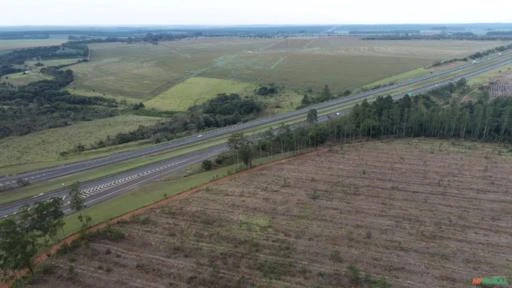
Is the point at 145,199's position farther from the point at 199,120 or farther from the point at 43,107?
the point at 43,107

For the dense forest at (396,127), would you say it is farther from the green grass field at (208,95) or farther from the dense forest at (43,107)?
the dense forest at (43,107)

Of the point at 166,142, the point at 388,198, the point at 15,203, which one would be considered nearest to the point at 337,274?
the point at 388,198

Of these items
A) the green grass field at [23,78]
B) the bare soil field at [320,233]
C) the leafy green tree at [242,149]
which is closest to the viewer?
the bare soil field at [320,233]

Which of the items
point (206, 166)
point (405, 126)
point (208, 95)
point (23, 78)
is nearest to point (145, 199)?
point (206, 166)

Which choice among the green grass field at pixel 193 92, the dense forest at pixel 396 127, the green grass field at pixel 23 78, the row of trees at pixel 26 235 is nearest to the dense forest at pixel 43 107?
the green grass field at pixel 23 78

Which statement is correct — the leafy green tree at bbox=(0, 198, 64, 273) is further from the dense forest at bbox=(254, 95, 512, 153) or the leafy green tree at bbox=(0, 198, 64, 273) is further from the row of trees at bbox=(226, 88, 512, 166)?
the dense forest at bbox=(254, 95, 512, 153)

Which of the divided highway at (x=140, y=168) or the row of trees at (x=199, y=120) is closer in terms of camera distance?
the divided highway at (x=140, y=168)
